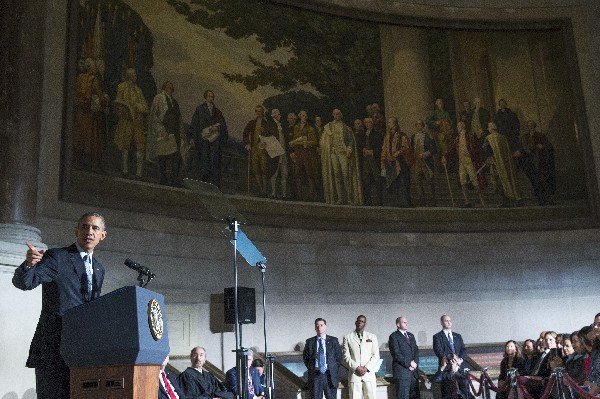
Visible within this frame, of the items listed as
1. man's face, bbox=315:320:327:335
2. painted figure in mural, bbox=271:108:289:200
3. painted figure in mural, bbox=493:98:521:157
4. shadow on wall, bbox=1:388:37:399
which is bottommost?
shadow on wall, bbox=1:388:37:399

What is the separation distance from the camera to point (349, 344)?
1115 cm

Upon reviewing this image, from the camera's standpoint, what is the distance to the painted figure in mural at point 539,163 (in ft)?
53.5

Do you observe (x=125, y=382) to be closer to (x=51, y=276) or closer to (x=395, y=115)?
(x=51, y=276)

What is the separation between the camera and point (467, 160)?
16297mm

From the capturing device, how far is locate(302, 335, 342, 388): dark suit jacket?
10773 mm

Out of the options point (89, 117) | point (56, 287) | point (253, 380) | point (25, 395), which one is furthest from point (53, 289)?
point (89, 117)

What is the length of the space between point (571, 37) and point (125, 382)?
16543 mm

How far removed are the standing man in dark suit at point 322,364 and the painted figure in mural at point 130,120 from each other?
4485 millimetres

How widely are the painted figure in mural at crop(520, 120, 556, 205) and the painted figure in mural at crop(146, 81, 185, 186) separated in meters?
8.21

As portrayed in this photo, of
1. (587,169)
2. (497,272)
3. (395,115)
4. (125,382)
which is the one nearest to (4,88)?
(125,382)

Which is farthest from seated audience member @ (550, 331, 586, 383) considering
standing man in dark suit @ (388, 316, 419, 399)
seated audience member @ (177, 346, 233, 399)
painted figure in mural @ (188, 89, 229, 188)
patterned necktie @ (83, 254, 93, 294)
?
painted figure in mural @ (188, 89, 229, 188)

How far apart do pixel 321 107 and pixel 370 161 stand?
1.64 m

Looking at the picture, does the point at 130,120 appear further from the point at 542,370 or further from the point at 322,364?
the point at 542,370

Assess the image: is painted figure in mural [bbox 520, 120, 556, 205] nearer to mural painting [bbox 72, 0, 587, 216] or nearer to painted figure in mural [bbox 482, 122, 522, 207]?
mural painting [bbox 72, 0, 587, 216]
